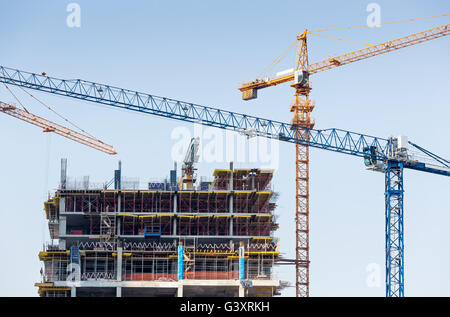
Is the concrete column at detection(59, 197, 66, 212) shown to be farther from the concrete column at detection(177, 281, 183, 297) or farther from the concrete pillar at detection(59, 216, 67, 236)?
the concrete column at detection(177, 281, 183, 297)

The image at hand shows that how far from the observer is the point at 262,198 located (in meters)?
197

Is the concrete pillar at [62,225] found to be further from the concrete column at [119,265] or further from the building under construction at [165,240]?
the concrete column at [119,265]

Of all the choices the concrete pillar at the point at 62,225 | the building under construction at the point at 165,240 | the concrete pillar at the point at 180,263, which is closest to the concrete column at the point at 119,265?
the building under construction at the point at 165,240

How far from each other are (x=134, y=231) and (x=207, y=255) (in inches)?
696

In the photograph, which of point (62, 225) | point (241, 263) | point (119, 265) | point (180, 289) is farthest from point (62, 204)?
point (241, 263)

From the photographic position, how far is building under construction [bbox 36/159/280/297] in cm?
18462

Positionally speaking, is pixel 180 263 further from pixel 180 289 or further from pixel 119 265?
pixel 119 265

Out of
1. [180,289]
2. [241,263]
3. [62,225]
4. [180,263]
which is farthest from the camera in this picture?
[62,225]

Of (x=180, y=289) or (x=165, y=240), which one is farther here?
(x=165, y=240)

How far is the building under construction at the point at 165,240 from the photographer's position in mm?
184625

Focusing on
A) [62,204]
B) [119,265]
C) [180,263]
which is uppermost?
[62,204]

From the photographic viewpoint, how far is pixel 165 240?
195125mm

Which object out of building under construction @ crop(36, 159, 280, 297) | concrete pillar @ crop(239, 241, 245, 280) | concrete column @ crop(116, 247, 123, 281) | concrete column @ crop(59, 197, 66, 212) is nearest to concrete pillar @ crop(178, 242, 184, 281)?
building under construction @ crop(36, 159, 280, 297)
